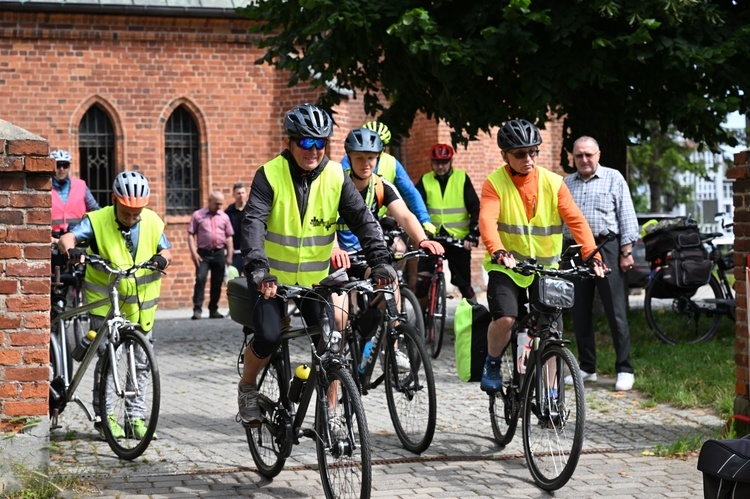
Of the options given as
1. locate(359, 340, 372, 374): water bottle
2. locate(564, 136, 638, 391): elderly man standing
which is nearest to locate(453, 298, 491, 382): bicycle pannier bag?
locate(359, 340, 372, 374): water bottle

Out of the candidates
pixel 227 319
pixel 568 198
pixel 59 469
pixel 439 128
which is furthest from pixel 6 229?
pixel 439 128

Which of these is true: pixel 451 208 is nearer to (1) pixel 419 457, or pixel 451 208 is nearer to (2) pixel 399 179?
(2) pixel 399 179

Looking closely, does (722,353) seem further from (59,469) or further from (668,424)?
(59,469)

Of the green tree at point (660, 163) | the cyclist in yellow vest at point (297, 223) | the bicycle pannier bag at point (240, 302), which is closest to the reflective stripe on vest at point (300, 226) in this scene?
the cyclist in yellow vest at point (297, 223)

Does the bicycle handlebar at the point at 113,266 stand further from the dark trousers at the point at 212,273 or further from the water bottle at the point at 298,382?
the dark trousers at the point at 212,273

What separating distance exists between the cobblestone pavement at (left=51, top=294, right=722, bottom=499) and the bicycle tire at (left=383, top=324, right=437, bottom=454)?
0.41 ft

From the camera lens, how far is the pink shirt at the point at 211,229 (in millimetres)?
17250

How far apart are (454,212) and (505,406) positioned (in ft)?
16.5

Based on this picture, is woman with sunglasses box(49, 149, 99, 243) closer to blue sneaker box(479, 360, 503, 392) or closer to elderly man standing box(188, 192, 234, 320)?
elderly man standing box(188, 192, 234, 320)

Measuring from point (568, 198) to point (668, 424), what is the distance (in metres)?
1.91

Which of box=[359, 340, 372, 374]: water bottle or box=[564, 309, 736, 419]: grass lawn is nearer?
box=[359, 340, 372, 374]: water bottle

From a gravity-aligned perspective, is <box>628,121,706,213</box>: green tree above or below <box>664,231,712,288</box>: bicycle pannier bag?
above

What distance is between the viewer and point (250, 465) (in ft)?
22.6

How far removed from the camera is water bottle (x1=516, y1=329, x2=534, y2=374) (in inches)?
270
